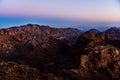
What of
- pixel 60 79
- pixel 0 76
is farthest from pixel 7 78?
pixel 60 79

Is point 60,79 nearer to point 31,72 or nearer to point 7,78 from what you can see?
point 31,72

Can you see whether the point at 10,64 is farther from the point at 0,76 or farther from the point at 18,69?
the point at 0,76

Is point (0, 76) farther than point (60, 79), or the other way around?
point (60, 79)

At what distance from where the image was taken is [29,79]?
17662 centimetres

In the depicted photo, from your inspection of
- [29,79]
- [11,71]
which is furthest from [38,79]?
[11,71]

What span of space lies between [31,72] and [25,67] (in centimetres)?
573

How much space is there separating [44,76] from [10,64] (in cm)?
2033

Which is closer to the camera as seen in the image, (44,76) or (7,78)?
(7,78)

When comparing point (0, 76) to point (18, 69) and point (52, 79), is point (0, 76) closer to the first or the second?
point (18, 69)

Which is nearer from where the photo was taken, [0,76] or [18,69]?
[0,76]

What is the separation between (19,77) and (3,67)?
1351cm

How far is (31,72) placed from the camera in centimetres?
18412

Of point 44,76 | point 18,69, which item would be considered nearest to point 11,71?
point 18,69

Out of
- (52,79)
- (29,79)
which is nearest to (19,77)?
(29,79)
